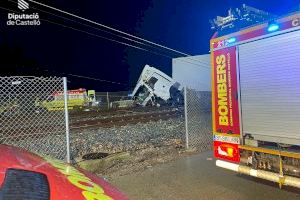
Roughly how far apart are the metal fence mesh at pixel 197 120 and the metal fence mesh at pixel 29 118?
3191 millimetres

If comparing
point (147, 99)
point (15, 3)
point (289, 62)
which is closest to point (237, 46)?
point (289, 62)

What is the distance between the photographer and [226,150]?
6809 mm

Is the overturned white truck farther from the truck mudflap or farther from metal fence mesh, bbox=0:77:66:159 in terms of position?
the truck mudflap

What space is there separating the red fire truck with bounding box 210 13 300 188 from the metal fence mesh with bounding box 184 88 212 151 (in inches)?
126

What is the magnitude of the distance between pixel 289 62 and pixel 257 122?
1.11 meters

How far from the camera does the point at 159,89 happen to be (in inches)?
1273

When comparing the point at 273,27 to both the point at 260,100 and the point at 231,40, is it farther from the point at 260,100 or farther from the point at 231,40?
the point at 260,100

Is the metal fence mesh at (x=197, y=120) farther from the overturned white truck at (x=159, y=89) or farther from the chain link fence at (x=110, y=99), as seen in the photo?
the chain link fence at (x=110, y=99)

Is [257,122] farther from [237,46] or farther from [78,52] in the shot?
[78,52]

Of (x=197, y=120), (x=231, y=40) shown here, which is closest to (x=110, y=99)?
(x=197, y=120)

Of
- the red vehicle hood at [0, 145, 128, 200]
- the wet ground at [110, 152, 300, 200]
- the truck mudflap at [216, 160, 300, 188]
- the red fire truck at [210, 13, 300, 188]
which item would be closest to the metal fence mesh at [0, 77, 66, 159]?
the wet ground at [110, 152, 300, 200]

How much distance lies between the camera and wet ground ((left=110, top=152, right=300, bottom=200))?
248 inches

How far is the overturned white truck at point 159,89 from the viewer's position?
1261 inches

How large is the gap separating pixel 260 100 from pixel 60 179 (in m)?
4.45
